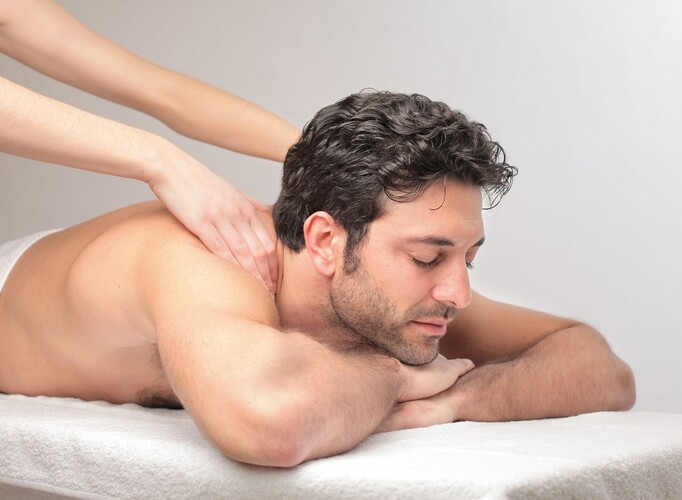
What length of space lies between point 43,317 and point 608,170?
1.96 metres

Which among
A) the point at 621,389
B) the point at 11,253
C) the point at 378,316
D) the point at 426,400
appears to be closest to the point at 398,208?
the point at 378,316

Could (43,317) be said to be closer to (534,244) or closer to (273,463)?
(273,463)

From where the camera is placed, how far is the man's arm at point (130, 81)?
223 cm

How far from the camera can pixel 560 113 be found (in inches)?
129

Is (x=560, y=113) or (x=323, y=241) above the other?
(x=560, y=113)

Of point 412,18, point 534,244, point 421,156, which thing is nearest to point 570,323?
point 421,156

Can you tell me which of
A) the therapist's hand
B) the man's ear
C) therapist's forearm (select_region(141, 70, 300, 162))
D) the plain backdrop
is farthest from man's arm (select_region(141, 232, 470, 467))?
the plain backdrop

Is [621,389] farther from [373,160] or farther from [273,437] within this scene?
[273,437]

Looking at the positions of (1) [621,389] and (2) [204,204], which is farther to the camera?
(1) [621,389]

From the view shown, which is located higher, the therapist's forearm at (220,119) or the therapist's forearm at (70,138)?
the therapist's forearm at (220,119)

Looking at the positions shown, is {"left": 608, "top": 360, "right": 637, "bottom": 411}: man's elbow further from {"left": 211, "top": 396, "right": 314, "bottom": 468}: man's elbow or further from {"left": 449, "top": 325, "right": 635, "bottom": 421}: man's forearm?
{"left": 211, "top": 396, "right": 314, "bottom": 468}: man's elbow

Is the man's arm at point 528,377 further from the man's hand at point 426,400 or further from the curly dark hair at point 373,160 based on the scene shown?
the curly dark hair at point 373,160

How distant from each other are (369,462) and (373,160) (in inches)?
27.6

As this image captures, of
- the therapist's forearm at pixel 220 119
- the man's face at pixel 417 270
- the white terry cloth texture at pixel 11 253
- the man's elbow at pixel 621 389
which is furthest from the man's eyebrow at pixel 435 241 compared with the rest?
the white terry cloth texture at pixel 11 253
